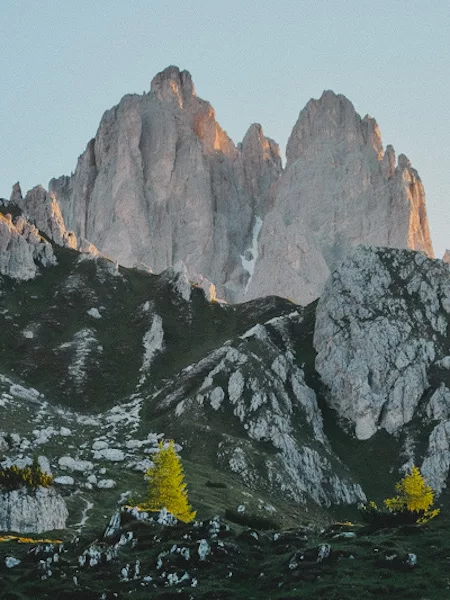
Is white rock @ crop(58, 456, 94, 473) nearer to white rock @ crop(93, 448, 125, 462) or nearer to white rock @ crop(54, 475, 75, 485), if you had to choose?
white rock @ crop(93, 448, 125, 462)

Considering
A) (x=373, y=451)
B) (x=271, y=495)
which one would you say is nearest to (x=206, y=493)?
(x=271, y=495)

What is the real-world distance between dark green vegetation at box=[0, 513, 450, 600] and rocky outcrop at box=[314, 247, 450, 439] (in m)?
105

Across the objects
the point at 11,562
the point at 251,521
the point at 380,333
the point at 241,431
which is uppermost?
the point at 380,333

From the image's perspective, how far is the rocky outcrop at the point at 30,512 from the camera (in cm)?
8456

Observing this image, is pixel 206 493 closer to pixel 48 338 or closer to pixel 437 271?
pixel 48 338

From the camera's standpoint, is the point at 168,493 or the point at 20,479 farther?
the point at 168,493

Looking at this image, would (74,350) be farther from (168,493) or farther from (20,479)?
(168,493)

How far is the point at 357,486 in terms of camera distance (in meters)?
142

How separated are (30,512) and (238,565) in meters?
40.1

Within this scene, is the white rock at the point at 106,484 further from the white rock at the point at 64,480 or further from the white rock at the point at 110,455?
the white rock at the point at 110,455

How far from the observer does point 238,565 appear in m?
53.4

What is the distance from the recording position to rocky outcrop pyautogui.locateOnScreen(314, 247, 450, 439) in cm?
16512

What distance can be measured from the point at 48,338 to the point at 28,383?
20.7 m

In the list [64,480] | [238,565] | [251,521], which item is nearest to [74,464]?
[64,480]
